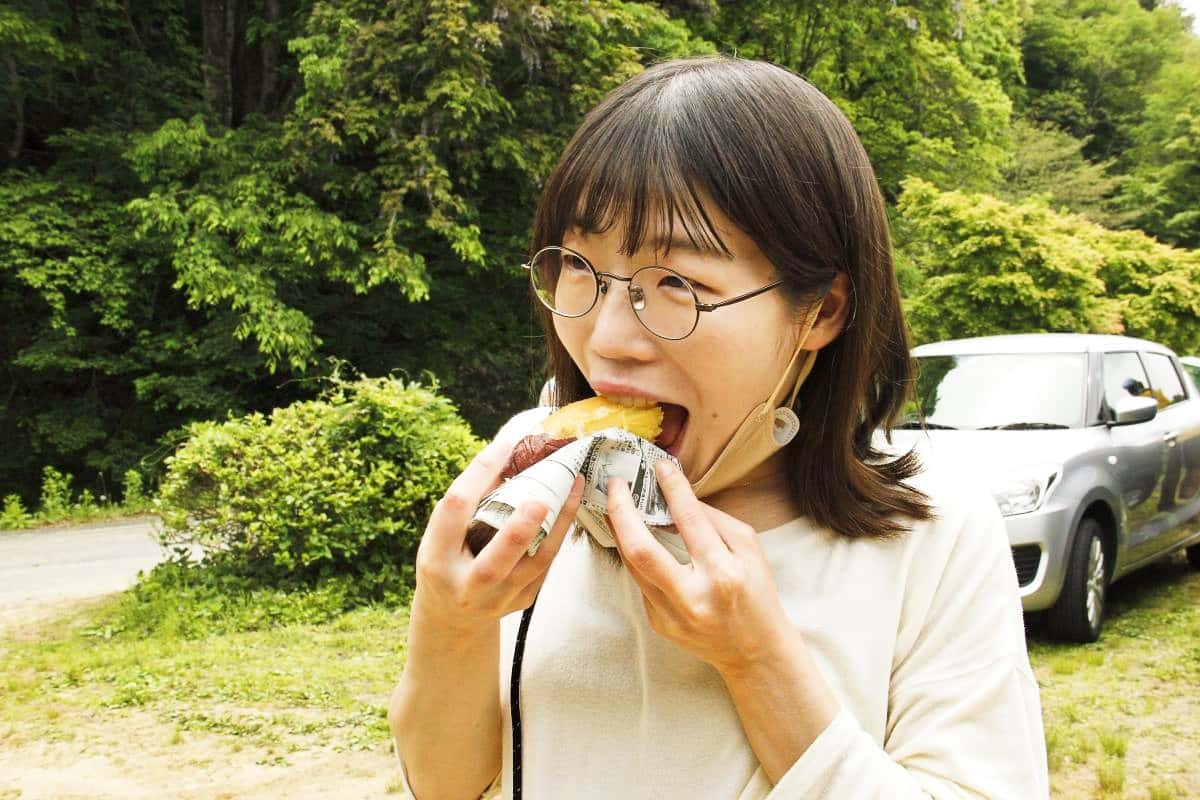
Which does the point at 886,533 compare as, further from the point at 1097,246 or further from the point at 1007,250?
the point at 1097,246

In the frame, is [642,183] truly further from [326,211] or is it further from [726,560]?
[326,211]

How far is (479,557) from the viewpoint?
110 centimetres

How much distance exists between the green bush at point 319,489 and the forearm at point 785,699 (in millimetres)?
6047

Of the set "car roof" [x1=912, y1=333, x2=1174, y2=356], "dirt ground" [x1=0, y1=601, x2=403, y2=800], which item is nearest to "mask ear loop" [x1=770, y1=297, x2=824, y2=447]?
"dirt ground" [x1=0, y1=601, x2=403, y2=800]

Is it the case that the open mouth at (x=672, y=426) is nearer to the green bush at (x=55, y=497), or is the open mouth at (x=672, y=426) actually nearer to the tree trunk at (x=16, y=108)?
the green bush at (x=55, y=497)

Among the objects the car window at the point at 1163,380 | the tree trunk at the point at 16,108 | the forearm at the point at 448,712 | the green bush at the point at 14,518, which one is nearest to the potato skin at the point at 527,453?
the forearm at the point at 448,712

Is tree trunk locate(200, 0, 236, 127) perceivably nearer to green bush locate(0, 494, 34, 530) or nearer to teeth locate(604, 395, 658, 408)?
green bush locate(0, 494, 34, 530)

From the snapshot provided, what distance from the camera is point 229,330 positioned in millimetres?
14867

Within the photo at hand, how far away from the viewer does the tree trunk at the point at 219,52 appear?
52.5ft

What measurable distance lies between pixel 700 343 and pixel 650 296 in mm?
84

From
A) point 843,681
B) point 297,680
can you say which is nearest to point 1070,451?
point 297,680

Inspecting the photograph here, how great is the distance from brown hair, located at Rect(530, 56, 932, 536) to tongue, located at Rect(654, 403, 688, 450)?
0.65 ft

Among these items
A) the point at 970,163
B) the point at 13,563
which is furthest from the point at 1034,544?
the point at 970,163

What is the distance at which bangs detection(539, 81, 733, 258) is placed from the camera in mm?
1180
